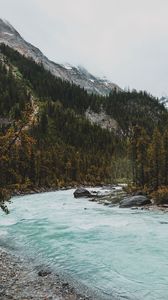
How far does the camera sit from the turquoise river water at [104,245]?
2070cm

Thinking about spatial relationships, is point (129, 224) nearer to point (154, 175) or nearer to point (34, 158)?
point (154, 175)

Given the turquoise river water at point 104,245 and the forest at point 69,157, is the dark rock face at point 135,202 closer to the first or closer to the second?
the forest at point 69,157

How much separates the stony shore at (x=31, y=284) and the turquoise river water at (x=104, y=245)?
130cm

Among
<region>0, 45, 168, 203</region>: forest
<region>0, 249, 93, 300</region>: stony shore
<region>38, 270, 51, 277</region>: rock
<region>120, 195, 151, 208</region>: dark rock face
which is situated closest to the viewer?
<region>0, 249, 93, 300</region>: stony shore

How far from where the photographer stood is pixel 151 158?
A: 6944 centimetres

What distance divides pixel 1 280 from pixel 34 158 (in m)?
85.5

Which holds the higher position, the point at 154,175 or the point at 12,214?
the point at 154,175

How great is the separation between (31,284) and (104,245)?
9.95 meters

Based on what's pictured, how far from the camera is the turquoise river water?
20703mm

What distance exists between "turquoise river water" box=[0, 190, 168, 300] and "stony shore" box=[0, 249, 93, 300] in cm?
130

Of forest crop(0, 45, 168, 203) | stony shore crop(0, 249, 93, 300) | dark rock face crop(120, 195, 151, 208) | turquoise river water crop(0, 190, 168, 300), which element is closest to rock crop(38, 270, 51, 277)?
stony shore crop(0, 249, 93, 300)

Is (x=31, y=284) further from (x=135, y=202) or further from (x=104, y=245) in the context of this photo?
(x=135, y=202)

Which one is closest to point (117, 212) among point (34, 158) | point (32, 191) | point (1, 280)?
point (1, 280)

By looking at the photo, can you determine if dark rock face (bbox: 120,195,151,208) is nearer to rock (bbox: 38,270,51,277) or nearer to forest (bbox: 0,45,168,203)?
forest (bbox: 0,45,168,203)
